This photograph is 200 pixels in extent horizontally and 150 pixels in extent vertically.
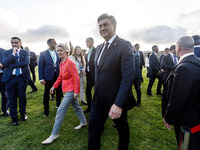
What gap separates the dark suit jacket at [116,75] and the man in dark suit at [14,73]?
3.07m

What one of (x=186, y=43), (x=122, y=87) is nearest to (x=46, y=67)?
(x=122, y=87)

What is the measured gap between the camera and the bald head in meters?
1.60

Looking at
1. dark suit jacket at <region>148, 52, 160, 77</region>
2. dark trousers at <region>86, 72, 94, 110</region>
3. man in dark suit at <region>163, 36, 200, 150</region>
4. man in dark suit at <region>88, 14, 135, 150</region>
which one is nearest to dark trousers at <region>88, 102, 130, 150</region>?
man in dark suit at <region>88, 14, 135, 150</region>

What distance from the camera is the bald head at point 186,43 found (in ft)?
5.24

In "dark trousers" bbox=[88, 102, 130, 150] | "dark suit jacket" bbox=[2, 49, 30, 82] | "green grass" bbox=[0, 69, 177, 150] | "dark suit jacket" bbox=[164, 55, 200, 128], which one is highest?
"dark suit jacket" bbox=[2, 49, 30, 82]

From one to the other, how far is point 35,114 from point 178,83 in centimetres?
470

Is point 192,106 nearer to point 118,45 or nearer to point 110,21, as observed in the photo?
point 118,45


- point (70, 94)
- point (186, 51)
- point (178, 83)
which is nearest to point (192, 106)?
point (178, 83)

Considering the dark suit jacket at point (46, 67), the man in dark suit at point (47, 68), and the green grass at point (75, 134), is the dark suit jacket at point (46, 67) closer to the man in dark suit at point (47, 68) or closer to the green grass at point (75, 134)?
the man in dark suit at point (47, 68)

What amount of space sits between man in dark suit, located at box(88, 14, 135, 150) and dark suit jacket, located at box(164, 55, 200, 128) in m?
0.57

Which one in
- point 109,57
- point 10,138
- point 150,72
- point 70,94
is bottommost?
point 10,138

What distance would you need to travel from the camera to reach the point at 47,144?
275 cm

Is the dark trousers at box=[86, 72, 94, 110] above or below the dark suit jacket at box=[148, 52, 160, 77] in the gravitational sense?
below

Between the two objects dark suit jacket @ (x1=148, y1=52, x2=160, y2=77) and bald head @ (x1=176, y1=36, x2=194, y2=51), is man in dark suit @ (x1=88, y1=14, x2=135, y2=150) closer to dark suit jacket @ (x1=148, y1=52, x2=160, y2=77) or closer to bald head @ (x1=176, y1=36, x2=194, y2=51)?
bald head @ (x1=176, y1=36, x2=194, y2=51)
